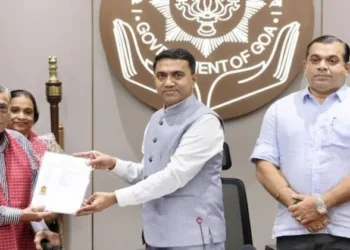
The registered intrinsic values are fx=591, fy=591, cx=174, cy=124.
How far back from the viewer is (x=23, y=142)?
2348 mm

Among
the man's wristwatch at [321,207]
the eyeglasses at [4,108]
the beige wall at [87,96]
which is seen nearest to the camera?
the man's wristwatch at [321,207]

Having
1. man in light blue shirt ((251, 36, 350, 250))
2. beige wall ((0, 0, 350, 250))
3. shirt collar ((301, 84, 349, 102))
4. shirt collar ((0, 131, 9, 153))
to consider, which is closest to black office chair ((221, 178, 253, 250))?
beige wall ((0, 0, 350, 250))

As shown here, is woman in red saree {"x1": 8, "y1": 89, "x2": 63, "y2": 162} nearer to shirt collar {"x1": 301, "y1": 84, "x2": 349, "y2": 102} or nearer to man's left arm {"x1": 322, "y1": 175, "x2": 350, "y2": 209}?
shirt collar {"x1": 301, "y1": 84, "x2": 349, "y2": 102}

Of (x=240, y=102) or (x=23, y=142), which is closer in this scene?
(x=23, y=142)

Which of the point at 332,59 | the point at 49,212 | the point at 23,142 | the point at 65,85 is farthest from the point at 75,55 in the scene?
the point at 332,59

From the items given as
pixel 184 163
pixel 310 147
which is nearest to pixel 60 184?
pixel 184 163

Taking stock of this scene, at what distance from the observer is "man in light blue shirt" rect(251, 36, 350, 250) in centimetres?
199

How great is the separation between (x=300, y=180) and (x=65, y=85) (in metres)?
1.89

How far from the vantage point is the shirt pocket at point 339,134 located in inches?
79.7

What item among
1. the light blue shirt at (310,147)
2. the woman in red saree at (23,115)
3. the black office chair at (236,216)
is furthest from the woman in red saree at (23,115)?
the light blue shirt at (310,147)

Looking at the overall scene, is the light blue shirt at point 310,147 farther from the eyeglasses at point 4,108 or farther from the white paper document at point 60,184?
the eyeglasses at point 4,108

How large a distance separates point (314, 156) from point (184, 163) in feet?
1.47

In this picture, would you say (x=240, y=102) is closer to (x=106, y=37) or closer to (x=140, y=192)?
(x=106, y=37)

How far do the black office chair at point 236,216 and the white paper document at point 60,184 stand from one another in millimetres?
917
